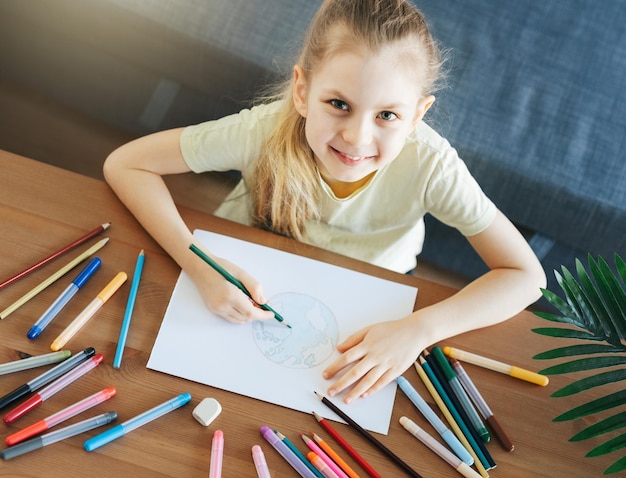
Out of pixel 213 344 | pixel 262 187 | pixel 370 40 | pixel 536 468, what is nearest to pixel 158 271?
pixel 213 344

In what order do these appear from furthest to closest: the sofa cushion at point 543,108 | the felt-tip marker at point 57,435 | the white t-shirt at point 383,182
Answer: the sofa cushion at point 543,108
the white t-shirt at point 383,182
the felt-tip marker at point 57,435

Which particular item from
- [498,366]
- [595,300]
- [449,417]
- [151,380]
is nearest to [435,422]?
[449,417]

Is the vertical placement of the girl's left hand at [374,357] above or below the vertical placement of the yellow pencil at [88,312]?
above

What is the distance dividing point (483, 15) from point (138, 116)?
82 centimetres

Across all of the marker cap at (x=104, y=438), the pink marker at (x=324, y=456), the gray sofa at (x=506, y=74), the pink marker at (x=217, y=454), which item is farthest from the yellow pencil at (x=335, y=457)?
the gray sofa at (x=506, y=74)

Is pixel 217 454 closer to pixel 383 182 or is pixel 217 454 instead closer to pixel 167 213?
pixel 167 213

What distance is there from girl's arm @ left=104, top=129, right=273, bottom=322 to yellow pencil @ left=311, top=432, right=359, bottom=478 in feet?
0.55

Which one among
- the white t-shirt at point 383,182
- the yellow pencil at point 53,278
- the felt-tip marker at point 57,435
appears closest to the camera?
the felt-tip marker at point 57,435

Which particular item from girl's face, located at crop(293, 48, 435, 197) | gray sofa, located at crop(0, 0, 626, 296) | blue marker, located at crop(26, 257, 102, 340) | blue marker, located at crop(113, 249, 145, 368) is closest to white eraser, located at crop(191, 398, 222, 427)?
blue marker, located at crop(113, 249, 145, 368)

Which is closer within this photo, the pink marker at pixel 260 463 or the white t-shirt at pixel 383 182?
the pink marker at pixel 260 463

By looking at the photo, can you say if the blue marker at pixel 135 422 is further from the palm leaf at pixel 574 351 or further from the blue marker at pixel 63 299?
the palm leaf at pixel 574 351

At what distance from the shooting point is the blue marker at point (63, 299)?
780mm

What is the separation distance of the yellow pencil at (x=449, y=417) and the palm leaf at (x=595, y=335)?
102 millimetres

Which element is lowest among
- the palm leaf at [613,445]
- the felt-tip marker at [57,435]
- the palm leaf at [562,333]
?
the felt-tip marker at [57,435]
